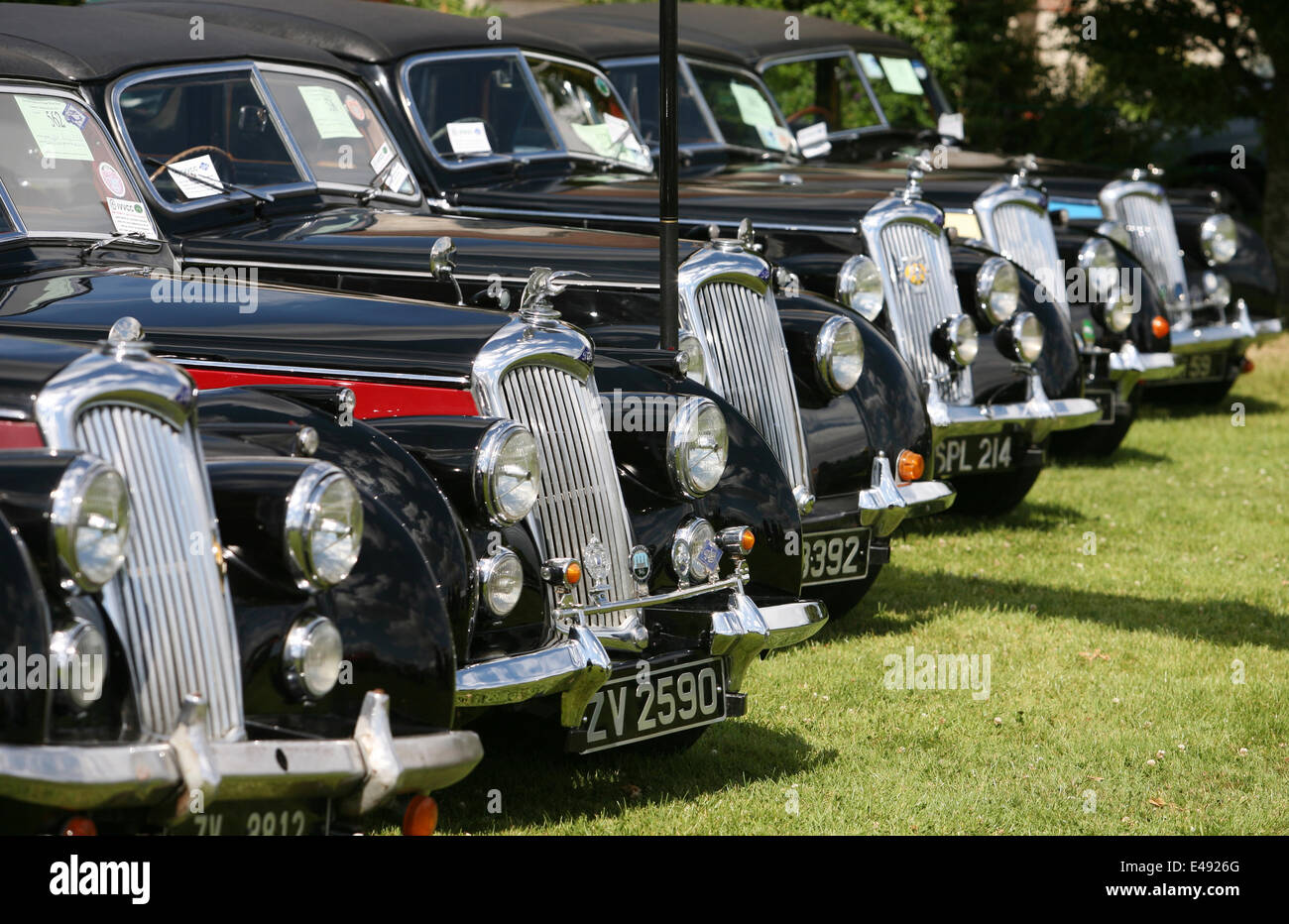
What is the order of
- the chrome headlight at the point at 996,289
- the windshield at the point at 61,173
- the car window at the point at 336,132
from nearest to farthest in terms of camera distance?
the windshield at the point at 61,173
the car window at the point at 336,132
the chrome headlight at the point at 996,289

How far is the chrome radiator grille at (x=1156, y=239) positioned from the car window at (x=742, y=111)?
92.3 inches

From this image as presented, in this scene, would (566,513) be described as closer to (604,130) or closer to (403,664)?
(403,664)

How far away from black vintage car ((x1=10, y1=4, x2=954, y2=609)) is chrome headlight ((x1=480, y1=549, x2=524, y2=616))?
1457 mm

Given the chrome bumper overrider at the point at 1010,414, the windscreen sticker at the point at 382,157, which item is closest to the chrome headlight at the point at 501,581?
the windscreen sticker at the point at 382,157

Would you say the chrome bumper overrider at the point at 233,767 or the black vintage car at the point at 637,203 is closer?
the chrome bumper overrider at the point at 233,767

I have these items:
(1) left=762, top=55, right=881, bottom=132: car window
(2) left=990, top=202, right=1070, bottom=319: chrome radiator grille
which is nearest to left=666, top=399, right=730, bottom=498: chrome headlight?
(2) left=990, top=202, right=1070, bottom=319: chrome radiator grille

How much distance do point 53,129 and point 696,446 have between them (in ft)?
7.75

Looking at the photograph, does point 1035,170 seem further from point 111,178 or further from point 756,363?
point 111,178

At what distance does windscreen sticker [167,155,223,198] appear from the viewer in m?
5.60

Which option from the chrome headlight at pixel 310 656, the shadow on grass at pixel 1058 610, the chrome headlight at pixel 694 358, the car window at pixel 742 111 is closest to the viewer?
the chrome headlight at pixel 310 656

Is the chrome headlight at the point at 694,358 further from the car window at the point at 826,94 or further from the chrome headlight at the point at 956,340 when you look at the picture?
the car window at the point at 826,94

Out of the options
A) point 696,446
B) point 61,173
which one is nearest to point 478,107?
point 61,173

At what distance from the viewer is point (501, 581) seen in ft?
12.2

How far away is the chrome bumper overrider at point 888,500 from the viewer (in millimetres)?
5664
